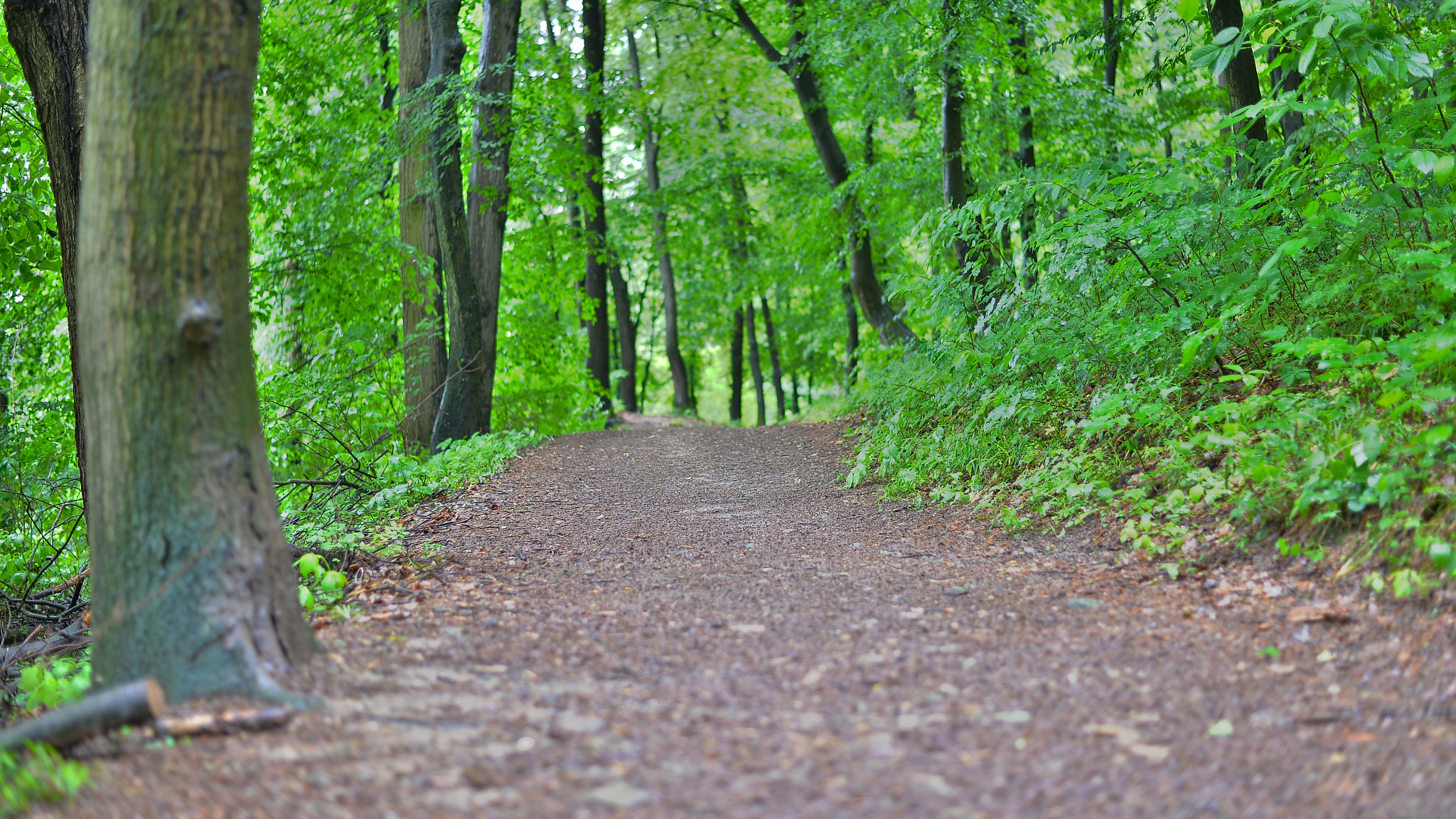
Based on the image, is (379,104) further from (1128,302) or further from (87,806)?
(87,806)

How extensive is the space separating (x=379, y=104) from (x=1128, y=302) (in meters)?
10.6

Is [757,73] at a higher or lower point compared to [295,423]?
higher

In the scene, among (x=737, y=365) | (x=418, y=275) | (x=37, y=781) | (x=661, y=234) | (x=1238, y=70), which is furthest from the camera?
(x=737, y=365)

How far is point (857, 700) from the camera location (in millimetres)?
2730

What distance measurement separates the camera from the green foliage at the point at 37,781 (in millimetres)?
2006

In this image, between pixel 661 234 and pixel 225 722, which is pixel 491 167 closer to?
pixel 661 234

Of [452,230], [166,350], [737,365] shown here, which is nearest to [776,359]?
[737,365]

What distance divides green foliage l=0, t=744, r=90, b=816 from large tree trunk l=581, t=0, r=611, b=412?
30.4 ft

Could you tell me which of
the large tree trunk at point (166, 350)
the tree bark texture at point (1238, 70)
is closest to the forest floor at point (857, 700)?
the large tree trunk at point (166, 350)

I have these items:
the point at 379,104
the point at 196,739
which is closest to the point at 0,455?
the point at 379,104

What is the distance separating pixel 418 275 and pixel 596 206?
287cm

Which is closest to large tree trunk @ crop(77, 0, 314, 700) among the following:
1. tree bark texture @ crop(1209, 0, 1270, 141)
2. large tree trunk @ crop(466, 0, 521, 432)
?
large tree trunk @ crop(466, 0, 521, 432)

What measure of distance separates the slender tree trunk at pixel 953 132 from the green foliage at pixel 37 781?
7.93 metres

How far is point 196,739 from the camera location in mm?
2365
